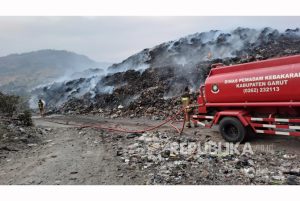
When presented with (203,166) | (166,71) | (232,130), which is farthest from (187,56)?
(203,166)

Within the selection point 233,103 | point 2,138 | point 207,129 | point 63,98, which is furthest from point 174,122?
point 63,98

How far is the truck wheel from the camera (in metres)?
8.63

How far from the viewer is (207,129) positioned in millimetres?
10570

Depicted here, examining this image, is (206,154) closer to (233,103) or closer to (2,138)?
(233,103)

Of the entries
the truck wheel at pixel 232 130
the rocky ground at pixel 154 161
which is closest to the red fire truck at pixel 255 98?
the truck wheel at pixel 232 130

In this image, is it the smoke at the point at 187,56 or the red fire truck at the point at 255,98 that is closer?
the red fire truck at the point at 255,98

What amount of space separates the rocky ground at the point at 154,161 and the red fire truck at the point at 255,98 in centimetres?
46

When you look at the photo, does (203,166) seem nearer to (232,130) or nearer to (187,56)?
(232,130)

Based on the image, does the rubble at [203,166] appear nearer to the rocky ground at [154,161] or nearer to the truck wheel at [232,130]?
the rocky ground at [154,161]

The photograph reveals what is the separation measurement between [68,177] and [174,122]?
651 centimetres

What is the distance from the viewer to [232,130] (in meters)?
8.97

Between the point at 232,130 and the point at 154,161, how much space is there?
282 cm

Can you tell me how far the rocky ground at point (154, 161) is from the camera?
244 inches

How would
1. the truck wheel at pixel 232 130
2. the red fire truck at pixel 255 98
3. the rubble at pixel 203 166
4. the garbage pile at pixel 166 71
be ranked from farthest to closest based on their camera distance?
Answer: the garbage pile at pixel 166 71
the truck wheel at pixel 232 130
the red fire truck at pixel 255 98
the rubble at pixel 203 166
